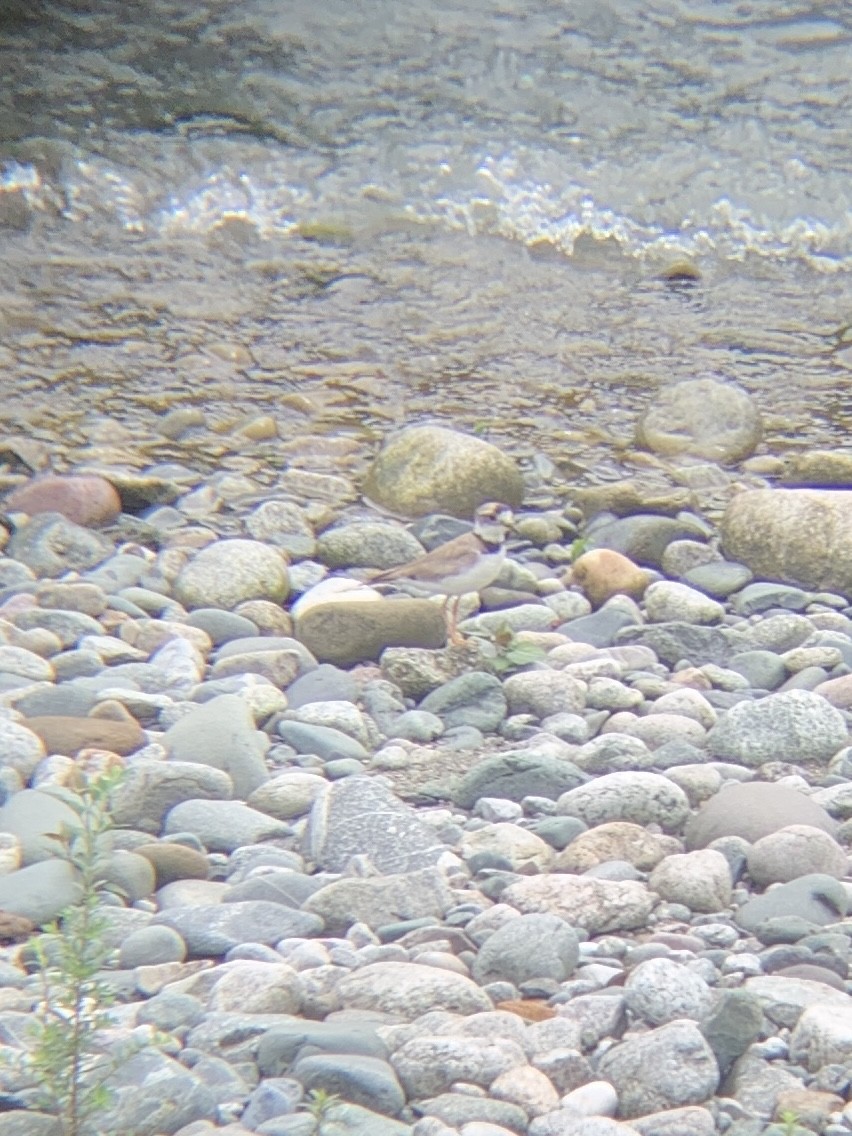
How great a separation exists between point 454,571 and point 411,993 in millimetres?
2890

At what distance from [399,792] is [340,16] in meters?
10.4

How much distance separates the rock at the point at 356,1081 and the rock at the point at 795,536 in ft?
13.8

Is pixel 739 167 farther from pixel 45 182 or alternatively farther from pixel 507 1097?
pixel 507 1097

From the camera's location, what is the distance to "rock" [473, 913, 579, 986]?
3.20m

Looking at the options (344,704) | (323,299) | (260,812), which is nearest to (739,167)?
(323,299)

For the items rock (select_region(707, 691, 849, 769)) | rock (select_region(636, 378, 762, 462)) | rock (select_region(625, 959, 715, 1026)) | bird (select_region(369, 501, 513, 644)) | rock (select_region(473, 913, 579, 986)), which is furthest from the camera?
rock (select_region(636, 378, 762, 462))

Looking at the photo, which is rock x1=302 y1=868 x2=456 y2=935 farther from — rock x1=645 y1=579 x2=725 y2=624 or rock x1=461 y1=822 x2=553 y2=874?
rock x1=645 y1=579 x2=725 y2=624

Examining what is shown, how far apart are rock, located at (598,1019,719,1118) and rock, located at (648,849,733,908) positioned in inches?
30.7

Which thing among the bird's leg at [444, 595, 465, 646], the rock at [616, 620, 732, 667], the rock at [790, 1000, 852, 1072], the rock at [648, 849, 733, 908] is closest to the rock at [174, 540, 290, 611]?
the bird's leg at [444, 595, 465, 646]

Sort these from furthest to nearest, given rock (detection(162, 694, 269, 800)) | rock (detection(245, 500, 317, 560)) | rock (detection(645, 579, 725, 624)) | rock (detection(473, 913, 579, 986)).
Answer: rock (detection(245, 500, 317, 560)), rock (detection(645, 579, 725, 624)), rock (detection(162, 694, 269, 800)), rock (detection(473, 913, 579, 986))

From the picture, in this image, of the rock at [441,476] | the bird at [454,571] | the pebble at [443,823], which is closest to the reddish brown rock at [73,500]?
the pebble at [443,823]

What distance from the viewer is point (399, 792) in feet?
14.7

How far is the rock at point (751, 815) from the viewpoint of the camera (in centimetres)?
395

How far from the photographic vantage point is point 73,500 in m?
7.00
